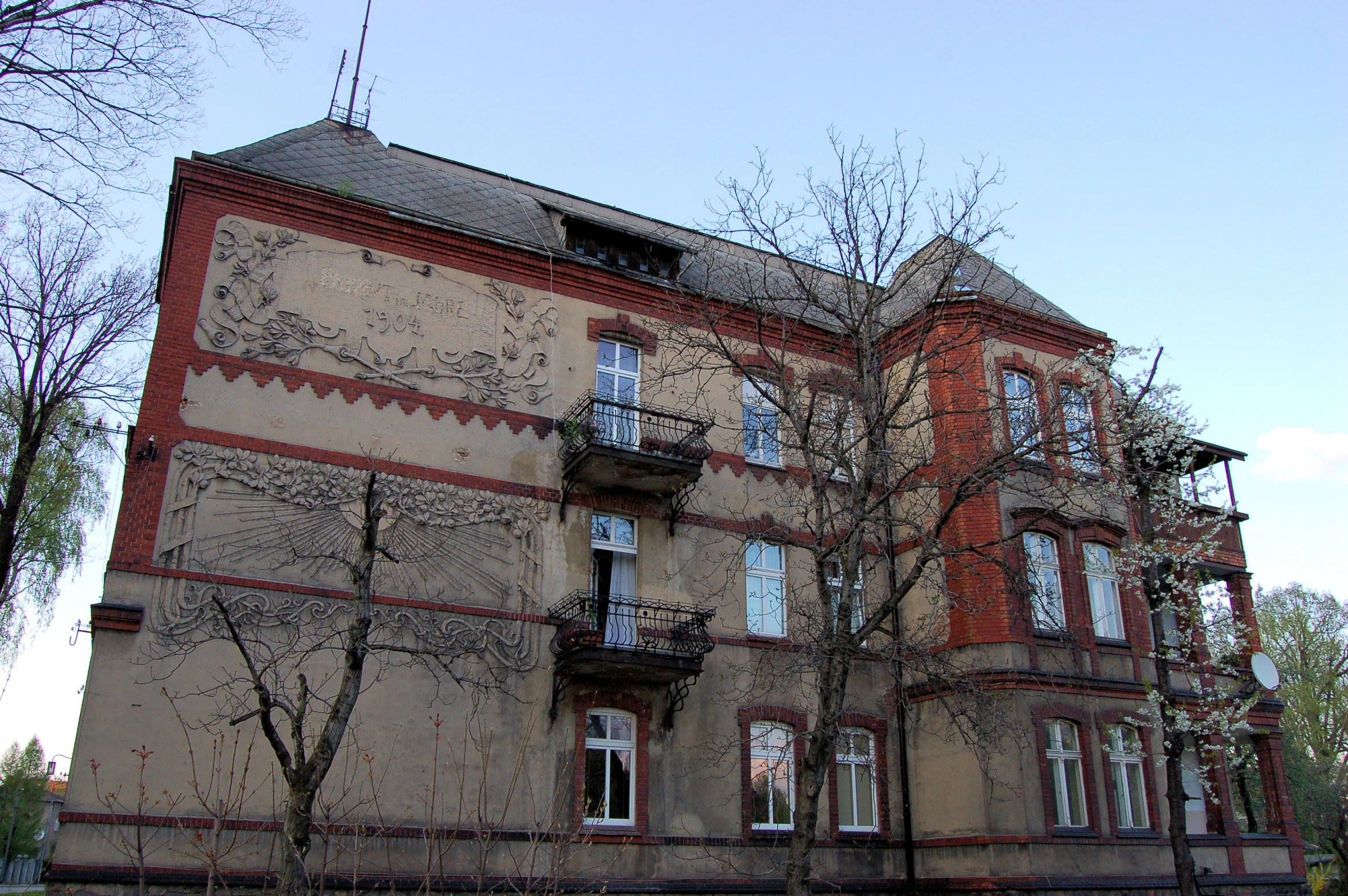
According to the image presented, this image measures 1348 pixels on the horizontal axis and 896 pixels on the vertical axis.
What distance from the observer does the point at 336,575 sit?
47.5ft

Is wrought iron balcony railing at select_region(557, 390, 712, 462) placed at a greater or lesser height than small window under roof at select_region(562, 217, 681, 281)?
lesser

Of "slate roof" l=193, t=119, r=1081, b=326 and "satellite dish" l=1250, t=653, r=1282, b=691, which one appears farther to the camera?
"satellite dish" l=1250, t=653, r=1282, b=691

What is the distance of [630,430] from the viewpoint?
17016 millimetres

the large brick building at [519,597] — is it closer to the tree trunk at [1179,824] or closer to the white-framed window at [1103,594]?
the white-framed window at [1103,594]

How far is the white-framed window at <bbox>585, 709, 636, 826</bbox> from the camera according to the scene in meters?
15.1

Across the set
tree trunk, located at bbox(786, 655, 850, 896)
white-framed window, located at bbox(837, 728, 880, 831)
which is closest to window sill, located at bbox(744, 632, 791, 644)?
white-framed window, located at bbox(837, 728, 880, 831)

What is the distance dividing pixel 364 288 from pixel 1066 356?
13994 mm

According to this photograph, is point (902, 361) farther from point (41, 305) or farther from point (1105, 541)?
point (41, 305)

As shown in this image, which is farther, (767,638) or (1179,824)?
(767,638)

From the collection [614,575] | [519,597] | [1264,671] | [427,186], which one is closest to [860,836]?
[614,575]

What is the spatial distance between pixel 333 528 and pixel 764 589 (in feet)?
25.0

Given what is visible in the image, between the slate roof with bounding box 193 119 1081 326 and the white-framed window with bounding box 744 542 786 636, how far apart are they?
5.82 metres

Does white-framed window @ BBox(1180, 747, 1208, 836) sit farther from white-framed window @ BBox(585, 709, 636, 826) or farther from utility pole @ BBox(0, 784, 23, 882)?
utility pole @ BBox(0, 784, 23, 882)

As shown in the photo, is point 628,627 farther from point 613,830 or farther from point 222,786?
point 222,786
